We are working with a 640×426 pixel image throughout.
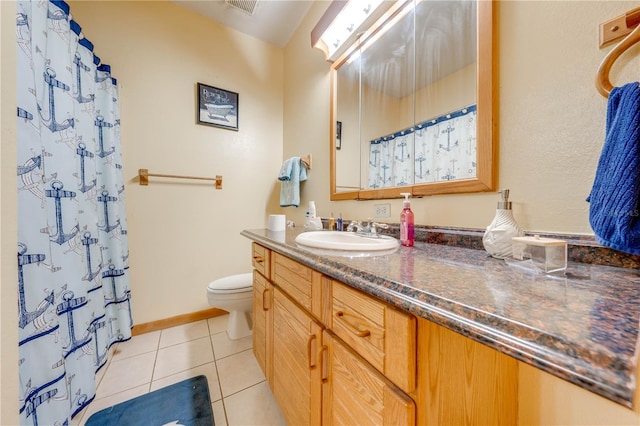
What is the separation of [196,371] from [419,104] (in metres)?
1.84

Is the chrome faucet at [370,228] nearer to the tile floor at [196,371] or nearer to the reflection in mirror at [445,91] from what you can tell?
the reflection in mirror at [445,91]

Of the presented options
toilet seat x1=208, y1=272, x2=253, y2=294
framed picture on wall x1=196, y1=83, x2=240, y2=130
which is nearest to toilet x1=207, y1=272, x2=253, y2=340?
toilet seat x1=208, y1=272, x2=253, y2=294

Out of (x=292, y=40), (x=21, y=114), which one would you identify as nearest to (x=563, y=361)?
(x=21, y=114)

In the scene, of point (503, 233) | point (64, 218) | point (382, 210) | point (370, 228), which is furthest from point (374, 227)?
point (64, 218)

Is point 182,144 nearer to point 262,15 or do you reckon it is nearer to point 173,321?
point 262,15

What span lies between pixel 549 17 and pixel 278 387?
5.06ft

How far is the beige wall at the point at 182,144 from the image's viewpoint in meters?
1.65

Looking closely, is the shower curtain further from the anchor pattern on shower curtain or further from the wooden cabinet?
the anchor pattern on shower curtain

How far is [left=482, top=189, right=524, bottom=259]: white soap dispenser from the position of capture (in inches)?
24.1

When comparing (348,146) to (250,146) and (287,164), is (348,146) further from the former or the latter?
(250,146)

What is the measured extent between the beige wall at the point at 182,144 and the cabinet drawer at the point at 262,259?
899 mm

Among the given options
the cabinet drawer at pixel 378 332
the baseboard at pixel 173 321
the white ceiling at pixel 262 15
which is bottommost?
Answer: the baseboard at pixel 173 321

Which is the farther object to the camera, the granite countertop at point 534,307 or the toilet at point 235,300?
the toilet at point 235,300

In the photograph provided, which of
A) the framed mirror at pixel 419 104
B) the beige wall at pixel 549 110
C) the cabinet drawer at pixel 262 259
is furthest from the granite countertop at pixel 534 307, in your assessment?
the cabinet drawer at pixel 262 259
